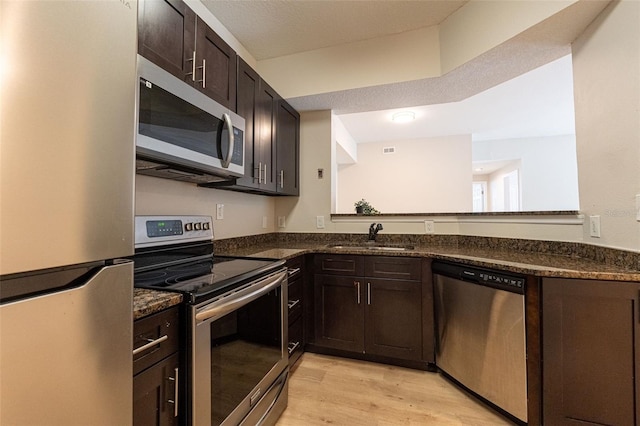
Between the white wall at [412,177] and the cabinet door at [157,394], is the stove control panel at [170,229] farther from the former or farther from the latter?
the white wall at [412,177]

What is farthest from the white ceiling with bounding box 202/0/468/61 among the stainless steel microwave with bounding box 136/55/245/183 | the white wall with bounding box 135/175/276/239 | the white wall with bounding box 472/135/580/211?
the white wall with bounding box 472/135/580/211

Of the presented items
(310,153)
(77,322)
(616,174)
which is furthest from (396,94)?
(77,322)

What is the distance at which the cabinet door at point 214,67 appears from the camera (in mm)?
1469

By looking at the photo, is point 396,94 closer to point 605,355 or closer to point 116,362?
point 605,355

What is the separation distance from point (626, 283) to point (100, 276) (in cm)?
199

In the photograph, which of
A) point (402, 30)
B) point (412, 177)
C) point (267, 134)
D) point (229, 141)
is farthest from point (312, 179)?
point (412, 177)

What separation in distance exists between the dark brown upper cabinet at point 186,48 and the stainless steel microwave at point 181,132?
0.11 m

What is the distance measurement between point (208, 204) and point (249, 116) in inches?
28.1

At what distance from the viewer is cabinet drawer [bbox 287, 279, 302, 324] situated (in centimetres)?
196

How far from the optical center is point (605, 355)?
124cm

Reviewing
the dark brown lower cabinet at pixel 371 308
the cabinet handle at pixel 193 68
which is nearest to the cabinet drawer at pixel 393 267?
the dark brown lower cabinet at pixel 371 308

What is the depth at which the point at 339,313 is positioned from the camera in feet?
7.20

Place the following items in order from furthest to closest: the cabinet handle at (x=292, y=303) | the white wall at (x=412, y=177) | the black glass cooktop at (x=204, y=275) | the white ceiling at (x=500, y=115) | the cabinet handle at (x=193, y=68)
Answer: the white wall at (x=412, y=177)
the white ceiling at (x=500, y=115)
the cabinet handle at (x=292, y=303)
the cabinet handle at (x=193, y=68)
the black glass cooktop at (x=204, y=275)

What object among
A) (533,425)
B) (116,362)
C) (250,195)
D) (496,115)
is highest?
(496,115)
